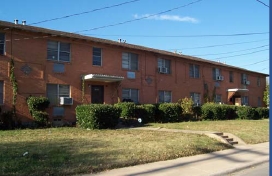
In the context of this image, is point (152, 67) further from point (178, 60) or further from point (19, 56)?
point (19, 56)

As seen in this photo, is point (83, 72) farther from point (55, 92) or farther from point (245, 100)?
point (245, 100)

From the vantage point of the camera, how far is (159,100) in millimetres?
26734

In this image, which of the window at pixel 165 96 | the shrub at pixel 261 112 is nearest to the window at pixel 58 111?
Result: the window at pixel 165 96

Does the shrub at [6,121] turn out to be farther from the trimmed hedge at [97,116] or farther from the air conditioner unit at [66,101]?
the trimmed hedge at [97,116]

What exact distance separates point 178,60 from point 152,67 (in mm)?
3328

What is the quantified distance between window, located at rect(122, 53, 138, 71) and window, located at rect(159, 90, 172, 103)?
11.0 feet

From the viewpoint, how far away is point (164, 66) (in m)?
27.3

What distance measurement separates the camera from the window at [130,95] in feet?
78.5

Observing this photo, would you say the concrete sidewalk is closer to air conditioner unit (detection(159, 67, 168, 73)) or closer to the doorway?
the doorway

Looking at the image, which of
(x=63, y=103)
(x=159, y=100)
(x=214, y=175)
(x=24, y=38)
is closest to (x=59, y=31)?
(x=24, y=38)

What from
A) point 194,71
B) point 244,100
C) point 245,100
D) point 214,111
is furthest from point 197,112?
point 245,100

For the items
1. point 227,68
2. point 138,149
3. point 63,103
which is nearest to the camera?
point 138,149

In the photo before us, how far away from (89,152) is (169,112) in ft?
45.4

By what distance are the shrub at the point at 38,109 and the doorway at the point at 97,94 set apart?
3.82 meters
